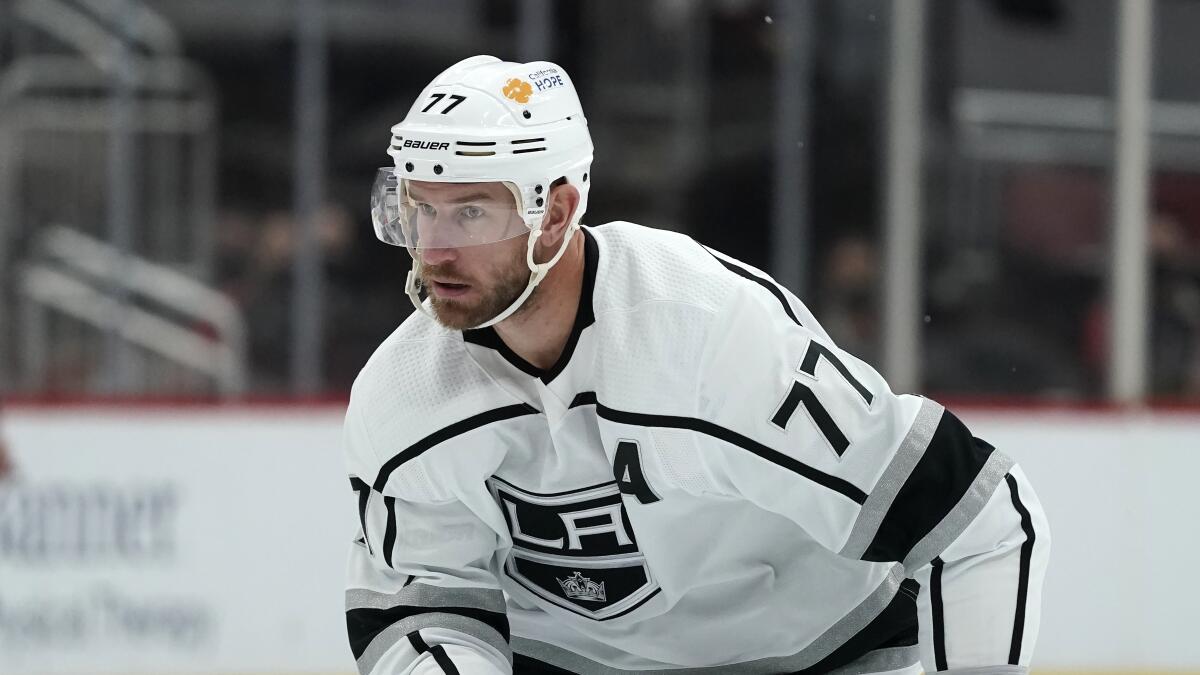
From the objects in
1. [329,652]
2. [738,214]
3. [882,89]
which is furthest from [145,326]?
[882,89]

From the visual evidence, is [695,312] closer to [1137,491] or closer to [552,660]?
[552,660]

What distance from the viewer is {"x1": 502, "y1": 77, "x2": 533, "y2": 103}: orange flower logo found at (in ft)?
7.14

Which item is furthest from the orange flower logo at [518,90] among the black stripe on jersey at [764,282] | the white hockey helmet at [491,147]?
the black stripe on jersey at [764,282]

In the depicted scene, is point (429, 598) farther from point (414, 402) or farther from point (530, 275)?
point (530, 275)

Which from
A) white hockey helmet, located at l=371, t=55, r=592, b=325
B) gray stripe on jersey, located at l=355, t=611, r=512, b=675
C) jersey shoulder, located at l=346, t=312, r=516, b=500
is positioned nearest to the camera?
white hockey helmet, located at l=371, t=55, r=592, b=325

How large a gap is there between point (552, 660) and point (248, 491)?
2656mm

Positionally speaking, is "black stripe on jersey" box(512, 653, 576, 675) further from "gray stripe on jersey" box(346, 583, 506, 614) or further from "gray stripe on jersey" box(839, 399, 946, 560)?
"gray stripe on jersey" box(839, 399, 946, 560)

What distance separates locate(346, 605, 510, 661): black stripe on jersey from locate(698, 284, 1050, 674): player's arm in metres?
0.41

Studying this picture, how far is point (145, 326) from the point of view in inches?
223

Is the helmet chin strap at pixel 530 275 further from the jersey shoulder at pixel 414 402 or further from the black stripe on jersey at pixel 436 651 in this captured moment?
the black stripe on jersey at pixel 436 651

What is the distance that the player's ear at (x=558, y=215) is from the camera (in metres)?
2.21

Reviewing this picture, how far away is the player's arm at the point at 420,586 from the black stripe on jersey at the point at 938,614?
60cm

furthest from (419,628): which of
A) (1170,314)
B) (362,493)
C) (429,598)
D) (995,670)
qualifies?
(1170,314)

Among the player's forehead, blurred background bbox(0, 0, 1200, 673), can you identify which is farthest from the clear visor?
blurred background bbox(0, 0, 1200, 673)
